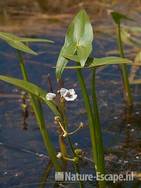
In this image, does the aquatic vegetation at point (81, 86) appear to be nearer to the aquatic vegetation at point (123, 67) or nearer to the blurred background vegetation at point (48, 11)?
the aquatic vegetation at point (123, 67)

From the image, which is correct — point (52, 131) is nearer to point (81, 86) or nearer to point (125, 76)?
point (125, 76)

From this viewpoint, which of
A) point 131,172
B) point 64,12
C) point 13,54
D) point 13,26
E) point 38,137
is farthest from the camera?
point 64,12

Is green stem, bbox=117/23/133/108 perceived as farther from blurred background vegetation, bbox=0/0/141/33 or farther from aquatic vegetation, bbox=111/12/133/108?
blurred background vegetation, bbox=0/0/141/33

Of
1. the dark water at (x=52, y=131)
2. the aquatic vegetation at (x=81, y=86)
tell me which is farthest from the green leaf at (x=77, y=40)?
the dark water at (x=52, y=131)

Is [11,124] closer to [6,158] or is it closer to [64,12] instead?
[6,158]

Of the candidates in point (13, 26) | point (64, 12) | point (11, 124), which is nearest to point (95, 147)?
point (11, 124)

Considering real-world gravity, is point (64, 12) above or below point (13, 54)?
above

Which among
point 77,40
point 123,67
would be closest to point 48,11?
point 123,67
